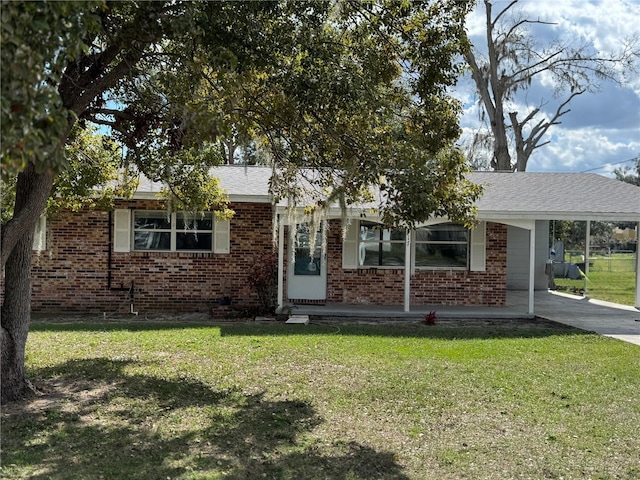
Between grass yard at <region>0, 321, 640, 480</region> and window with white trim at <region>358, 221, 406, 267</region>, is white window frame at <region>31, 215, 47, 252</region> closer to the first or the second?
grass yard at <region>0, 321, 640, 480</region>

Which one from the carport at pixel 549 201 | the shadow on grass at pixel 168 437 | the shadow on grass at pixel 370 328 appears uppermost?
the carport at pixel 549 201

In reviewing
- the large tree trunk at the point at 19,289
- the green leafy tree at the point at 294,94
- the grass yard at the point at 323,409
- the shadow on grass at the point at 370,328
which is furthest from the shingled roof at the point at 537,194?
the large tree trunk at the point at 19,289

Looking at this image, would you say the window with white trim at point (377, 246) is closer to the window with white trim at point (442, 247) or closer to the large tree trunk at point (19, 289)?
the window with white trim at point (442, 247)

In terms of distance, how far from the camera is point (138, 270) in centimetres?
1380

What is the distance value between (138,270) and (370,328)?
564 cm

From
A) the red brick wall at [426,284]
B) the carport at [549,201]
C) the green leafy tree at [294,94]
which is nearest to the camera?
the green leafy tree at [294,94]

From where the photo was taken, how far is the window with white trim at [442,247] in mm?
14328

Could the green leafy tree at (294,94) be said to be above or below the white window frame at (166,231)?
above

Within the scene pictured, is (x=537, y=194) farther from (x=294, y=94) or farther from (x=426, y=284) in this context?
(x=294, y=94)

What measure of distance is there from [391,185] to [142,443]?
325cm

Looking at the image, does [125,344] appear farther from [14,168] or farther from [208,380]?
[14,168]

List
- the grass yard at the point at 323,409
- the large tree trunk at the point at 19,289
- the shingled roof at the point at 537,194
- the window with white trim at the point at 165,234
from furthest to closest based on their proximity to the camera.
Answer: the window with white trim at the point at 165,234 → the shingled roof at the point at 537,194 → the large tree trunk at the point at 19,289 → the grass yard at the point at 323,409

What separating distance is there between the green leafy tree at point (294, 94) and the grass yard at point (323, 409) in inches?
53.5

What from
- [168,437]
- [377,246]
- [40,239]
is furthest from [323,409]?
[40,239]
